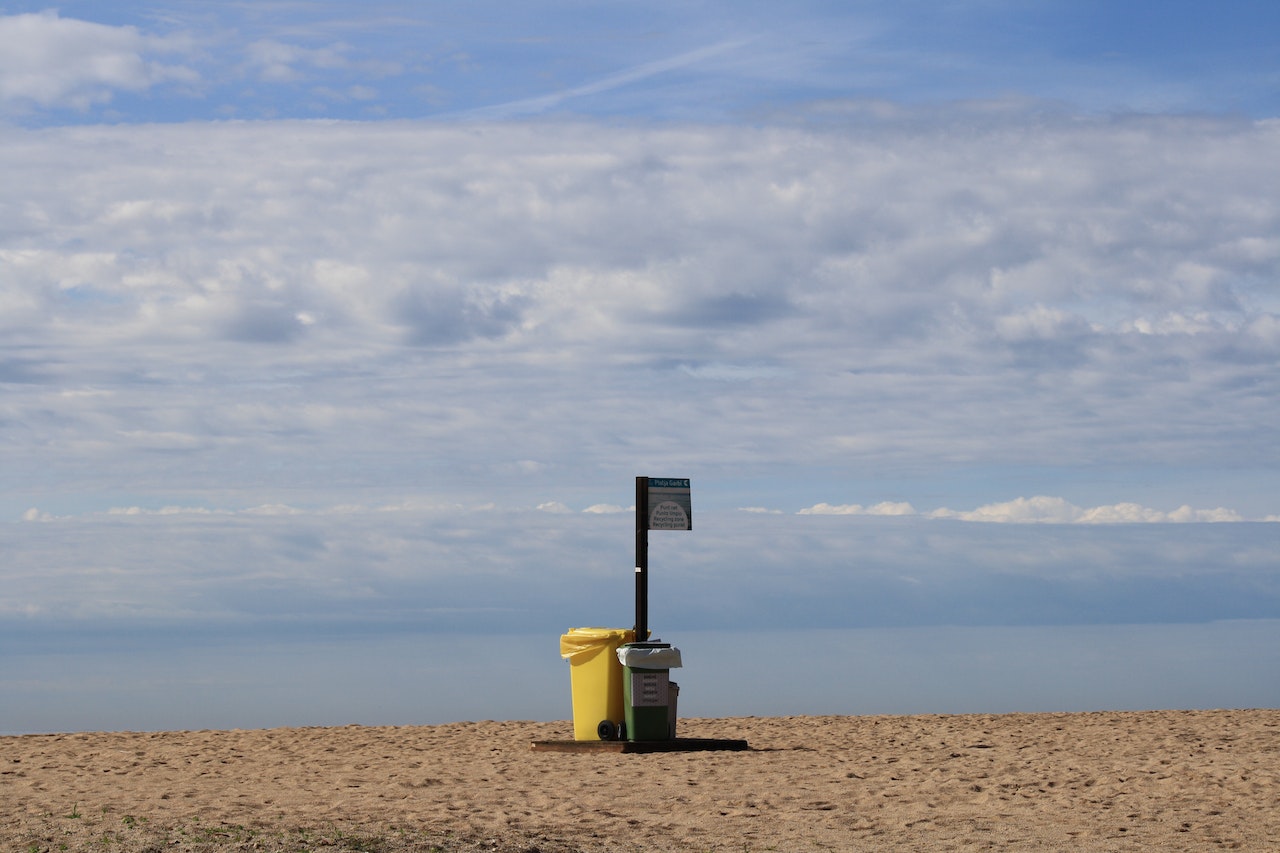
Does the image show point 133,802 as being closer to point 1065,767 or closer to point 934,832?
point 934,832

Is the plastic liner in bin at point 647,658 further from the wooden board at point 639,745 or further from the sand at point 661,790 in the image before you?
the sand at point 661,790

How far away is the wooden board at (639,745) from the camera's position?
594 inches

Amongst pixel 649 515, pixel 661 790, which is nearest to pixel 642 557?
pixel 649 515

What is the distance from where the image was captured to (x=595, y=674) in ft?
50.3

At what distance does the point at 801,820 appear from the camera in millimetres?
11266

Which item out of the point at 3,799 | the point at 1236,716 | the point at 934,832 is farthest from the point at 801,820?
the point at 1236,716

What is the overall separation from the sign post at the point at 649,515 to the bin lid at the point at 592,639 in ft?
0.61

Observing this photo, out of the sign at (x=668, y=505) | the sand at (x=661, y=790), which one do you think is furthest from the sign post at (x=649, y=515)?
the sand at (x=661, y=790)

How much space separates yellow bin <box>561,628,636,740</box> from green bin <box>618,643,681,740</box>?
121 millimetres

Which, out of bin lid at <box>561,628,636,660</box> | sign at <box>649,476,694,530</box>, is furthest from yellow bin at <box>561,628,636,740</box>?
sign at <box>649,476,694,530</box>

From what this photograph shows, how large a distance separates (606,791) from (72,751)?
22.2ft

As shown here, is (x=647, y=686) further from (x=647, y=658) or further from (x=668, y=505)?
(x=668, y=505)

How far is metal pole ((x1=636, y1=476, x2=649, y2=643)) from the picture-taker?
50.6 feet

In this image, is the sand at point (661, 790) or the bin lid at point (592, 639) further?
the bin lid at point (592, 639)
